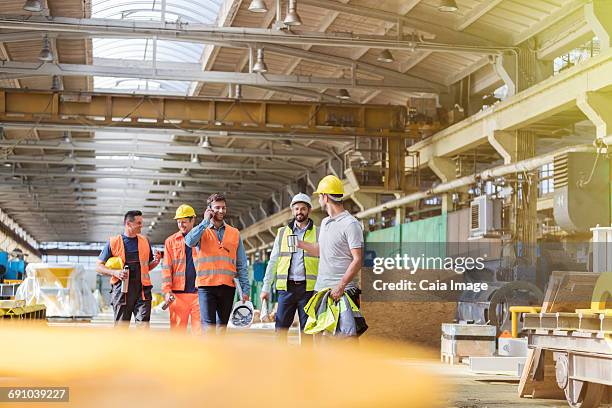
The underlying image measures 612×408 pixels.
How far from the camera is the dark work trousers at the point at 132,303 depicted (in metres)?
10.4

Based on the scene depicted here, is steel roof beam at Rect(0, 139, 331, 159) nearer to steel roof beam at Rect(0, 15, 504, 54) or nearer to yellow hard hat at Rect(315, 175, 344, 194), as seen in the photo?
steel roof beam at Rect(0, 15, 504, 54)

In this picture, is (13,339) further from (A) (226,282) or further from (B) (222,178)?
(B) (222,178)

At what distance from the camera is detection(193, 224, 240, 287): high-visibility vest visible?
8906mm

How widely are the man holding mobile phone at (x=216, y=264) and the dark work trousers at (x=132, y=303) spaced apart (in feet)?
5.17

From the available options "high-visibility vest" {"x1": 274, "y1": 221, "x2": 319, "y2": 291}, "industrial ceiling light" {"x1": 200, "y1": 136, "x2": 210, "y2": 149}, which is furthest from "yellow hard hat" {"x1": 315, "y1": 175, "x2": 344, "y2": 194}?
"industrial ceiling light" {"x1": 200, "y1": 136, "x2": 210, "y2": 149}

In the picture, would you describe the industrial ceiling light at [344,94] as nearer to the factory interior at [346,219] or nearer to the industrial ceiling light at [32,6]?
the factory interior at [346,219]

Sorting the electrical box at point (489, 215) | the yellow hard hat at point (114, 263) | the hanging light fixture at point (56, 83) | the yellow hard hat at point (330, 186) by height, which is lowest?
the yellow hard hat at point (114, 263)

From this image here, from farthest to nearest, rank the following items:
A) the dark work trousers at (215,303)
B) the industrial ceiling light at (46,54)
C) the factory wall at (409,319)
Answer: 1. the industrial ceiling light at (46,54)
2. the factory wall at (409,319)
3. the dark work trousers at (215,303)

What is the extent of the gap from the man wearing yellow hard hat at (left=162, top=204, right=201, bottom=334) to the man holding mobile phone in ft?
1.83

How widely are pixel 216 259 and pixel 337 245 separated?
73.1 inches

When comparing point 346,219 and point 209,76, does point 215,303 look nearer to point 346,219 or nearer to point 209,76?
point 346,219

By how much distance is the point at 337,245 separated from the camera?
24.7 ft

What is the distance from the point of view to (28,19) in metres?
19.6

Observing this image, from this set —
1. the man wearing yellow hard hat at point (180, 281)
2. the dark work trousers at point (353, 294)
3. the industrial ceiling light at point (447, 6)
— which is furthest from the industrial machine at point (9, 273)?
the dark work trousers at point (353, 294)
